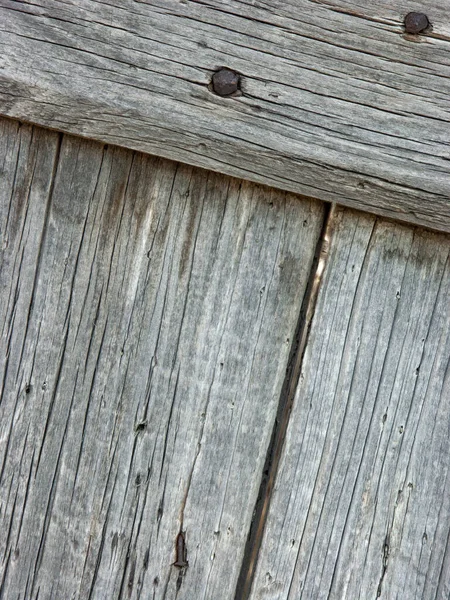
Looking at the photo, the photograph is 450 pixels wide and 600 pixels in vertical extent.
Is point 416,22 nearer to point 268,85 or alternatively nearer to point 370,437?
point 268,85

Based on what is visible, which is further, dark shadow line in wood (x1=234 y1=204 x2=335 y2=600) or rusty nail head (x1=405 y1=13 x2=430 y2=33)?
dark shadow line in wood (x1=234 y1=204 x2=335 y2=600)

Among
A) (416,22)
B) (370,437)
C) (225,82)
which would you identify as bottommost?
(370,437)

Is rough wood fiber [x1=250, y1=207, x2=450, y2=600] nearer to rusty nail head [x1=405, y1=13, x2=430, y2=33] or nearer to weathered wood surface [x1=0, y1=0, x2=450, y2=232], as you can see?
weathered wood surface [x1=0, y1=0, x2=450, y2=232]

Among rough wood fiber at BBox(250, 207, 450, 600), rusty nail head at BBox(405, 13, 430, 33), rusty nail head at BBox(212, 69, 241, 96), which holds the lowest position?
rough wood fiber at BBox(250, 207, 450, 600)

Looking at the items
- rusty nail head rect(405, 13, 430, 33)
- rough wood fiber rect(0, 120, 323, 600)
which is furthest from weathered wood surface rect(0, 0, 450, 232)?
rough wood fiber rect(0, 120, 323, 600)

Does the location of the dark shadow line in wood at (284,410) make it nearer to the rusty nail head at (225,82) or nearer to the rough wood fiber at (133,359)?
the rough wood fiber at (133,359)

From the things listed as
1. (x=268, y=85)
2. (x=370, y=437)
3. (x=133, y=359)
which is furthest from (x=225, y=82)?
(x=370, y=437)

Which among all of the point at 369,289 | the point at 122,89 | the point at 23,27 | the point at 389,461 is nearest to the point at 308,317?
the point at 369,289
